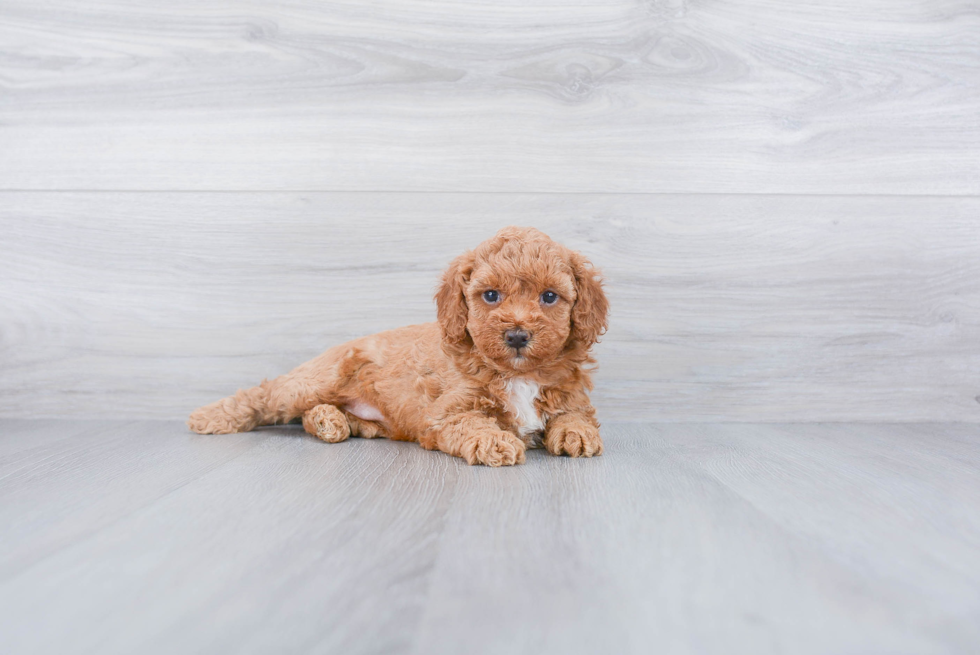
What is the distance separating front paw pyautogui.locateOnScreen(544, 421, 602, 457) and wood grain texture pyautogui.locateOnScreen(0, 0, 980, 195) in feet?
3.44

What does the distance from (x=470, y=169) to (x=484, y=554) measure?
1746mm

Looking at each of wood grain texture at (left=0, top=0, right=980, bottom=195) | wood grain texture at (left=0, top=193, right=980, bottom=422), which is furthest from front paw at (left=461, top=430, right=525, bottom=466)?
wood grain texture at (left=0, top=0, right=980, bottom=195)

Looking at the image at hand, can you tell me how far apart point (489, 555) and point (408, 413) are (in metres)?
0.98

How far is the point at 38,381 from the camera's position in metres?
2.53

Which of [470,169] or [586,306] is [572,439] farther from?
[470,169]

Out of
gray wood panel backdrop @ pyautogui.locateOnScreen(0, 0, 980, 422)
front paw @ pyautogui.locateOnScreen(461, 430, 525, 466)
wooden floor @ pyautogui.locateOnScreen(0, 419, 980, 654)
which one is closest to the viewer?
wooden floor @ pyautogui.locateOnScreen(0, 419, 980, 654)

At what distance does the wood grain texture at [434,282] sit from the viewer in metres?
2.49

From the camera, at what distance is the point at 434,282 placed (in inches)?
97.4

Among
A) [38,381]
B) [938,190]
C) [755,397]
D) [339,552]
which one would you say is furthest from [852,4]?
[38,381]

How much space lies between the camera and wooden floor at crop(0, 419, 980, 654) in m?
0.81

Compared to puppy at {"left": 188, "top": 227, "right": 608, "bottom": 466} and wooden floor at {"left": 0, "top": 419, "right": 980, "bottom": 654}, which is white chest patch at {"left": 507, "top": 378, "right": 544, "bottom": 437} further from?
wooden floor at {"left": 0, "top": 419, "right": 980, "bottom": 654}

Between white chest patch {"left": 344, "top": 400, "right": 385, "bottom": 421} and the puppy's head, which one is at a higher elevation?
the puppy's head

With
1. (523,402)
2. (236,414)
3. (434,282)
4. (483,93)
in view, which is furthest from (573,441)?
(483,93)

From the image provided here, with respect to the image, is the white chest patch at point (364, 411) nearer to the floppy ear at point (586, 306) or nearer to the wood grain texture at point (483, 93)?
the floppy ear at point (586, 306)
